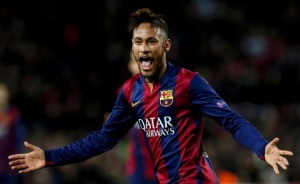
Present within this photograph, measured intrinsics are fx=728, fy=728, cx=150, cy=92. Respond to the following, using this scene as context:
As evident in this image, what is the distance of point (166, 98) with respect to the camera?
191 inches

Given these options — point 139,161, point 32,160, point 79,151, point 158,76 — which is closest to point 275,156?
point 158,76

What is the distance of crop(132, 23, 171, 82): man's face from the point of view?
16.0 feet

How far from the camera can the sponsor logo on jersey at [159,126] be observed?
484cm

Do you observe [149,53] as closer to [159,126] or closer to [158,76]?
[158,76]

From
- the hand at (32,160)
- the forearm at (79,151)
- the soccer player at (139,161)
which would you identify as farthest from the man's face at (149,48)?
the soccer player at (139,161)

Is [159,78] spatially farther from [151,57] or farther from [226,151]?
[226,151]

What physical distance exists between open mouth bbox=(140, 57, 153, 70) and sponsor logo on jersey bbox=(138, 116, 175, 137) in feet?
1.13

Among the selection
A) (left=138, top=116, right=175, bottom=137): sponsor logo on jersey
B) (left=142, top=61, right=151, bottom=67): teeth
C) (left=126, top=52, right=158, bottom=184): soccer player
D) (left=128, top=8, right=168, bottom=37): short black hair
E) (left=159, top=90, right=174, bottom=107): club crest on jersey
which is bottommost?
(left=126, top=52, right=158, bottom=184): soccer player

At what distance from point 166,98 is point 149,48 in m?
0.36

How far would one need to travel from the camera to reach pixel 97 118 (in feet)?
38.8

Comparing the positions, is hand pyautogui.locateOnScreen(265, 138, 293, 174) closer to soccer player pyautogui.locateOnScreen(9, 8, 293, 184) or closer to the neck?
soccer player pyautogui.locateOnScreen(9, 8, 293, 184)

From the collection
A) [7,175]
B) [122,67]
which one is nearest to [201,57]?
[122,67]

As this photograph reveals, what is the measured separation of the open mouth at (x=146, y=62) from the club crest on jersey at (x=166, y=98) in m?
0.20

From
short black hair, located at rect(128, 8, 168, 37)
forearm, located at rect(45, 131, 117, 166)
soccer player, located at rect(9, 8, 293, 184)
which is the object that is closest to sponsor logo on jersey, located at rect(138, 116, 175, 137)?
soccer player, located at rect(9, 8, 293, 184)
